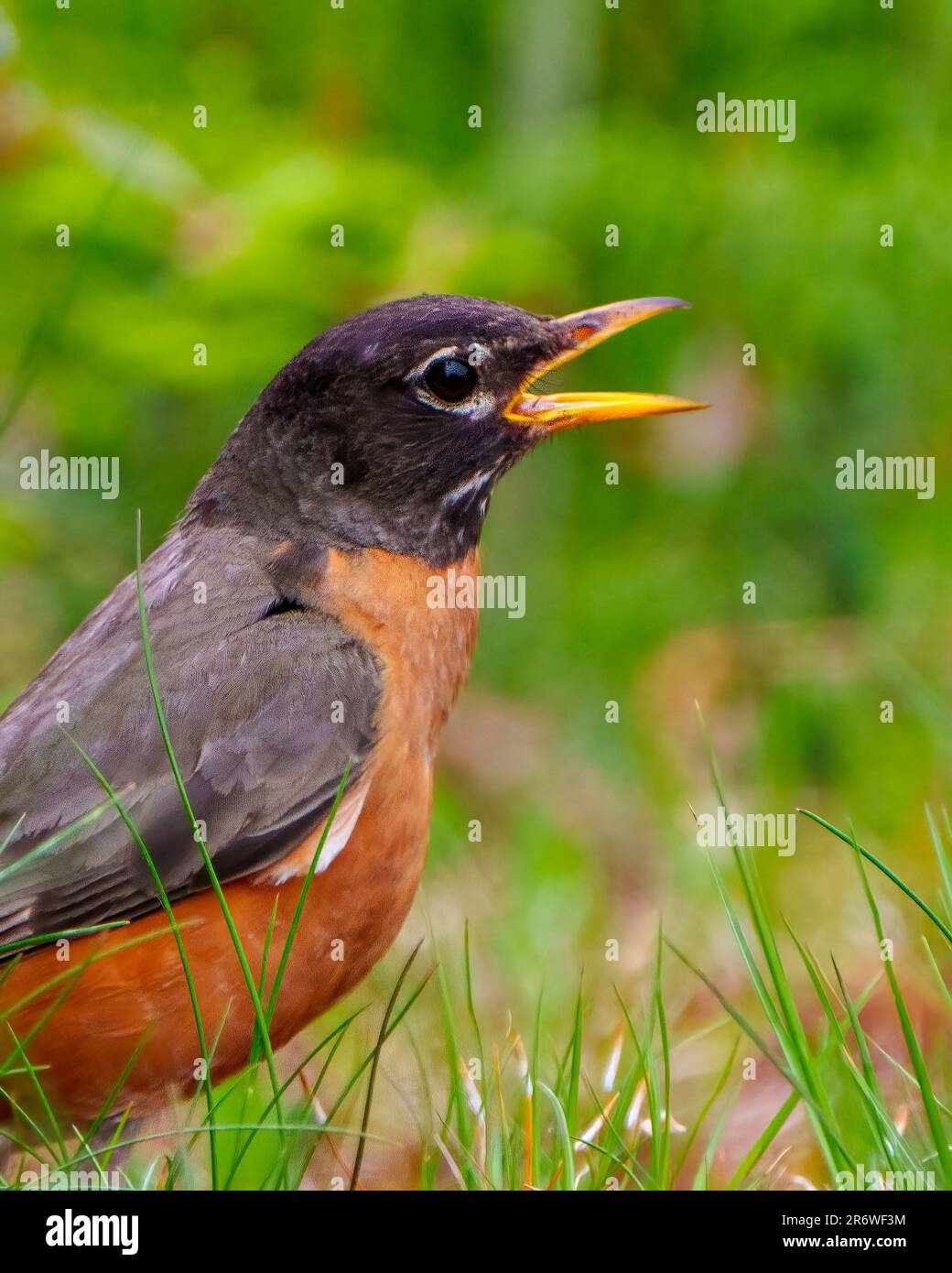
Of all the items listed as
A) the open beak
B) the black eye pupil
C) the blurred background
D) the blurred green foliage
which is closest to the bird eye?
the black eye pupil

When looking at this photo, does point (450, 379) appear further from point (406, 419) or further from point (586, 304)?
point (586, 304)

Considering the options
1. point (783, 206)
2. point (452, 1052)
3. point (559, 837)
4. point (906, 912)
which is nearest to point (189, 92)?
point (783, 206)

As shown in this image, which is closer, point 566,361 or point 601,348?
point 566,361

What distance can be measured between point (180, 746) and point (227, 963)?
0.50 m

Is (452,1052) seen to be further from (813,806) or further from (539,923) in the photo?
(813,806)

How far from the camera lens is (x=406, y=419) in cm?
425

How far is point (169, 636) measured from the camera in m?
3.91

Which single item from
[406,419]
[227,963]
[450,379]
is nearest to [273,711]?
[227,963]

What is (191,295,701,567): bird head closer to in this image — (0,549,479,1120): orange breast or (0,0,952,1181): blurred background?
(0,549,479,1120): orange breast

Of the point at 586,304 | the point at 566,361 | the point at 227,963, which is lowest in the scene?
the point at 227,963

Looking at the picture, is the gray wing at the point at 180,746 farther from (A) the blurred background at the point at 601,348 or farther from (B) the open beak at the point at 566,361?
(A) the blurred background at the point at 601,348

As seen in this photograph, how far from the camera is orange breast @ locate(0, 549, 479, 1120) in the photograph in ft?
11.7
